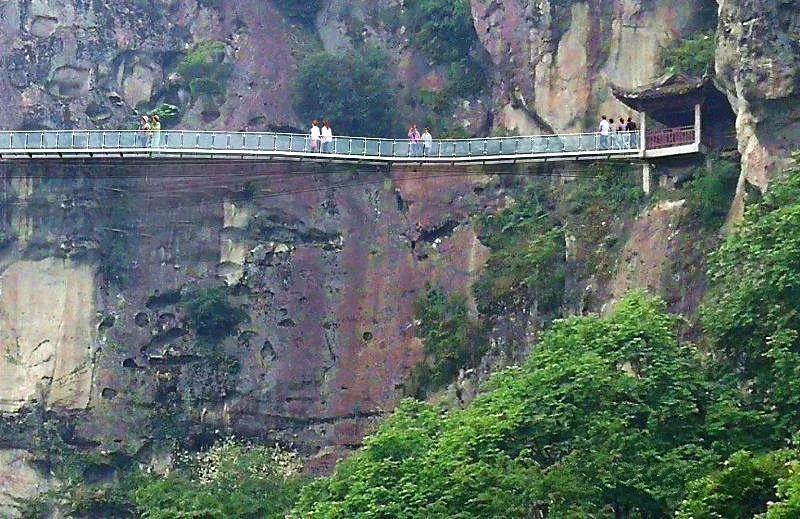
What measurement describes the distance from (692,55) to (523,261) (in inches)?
194

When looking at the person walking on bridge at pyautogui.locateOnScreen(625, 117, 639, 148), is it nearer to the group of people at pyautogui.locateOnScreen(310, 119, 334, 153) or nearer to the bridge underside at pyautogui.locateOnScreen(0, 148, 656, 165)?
the bridge underside at pyautogui.locateOnScreen(0, 148, 656, 165)

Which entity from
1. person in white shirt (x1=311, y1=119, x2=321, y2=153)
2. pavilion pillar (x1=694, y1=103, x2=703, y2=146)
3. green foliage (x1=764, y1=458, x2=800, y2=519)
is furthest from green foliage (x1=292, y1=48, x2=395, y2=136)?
green foliage (x1=764, y1=458, x2=800, y2=519)

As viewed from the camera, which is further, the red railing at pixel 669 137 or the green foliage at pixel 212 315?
the green foliage at pixel 212 315

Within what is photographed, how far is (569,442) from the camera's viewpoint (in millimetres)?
22297

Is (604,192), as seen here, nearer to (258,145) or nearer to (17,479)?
(258,145)

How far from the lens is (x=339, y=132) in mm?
36844

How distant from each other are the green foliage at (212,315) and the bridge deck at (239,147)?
9.19 feet

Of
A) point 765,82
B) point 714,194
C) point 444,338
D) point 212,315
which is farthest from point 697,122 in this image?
point 212,315

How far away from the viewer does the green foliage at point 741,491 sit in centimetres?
1864

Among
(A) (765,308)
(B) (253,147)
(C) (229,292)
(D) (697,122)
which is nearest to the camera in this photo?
(A) (765,308)

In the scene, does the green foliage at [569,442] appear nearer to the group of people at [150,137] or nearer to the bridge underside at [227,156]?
the bridge underside at [227,156]

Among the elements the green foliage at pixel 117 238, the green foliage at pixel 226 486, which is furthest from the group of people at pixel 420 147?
the green foliage at pixel 226 486

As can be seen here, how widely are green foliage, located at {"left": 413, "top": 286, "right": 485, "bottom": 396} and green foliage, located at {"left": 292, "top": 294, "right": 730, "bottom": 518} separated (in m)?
6.85

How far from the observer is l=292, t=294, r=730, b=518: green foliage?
2117 centimetres
